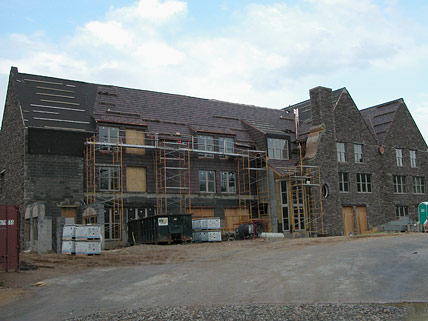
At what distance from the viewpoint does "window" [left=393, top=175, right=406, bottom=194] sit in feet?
148

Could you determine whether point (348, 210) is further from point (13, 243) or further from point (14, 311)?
point (14, 311)

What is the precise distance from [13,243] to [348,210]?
29211 mm

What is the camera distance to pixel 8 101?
3488 centimetres

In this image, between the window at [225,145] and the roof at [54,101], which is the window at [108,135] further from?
the window at [225,145]

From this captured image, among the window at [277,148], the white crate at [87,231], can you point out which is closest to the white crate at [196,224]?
the white crate at [87,231]

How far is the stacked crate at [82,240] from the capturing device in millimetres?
23672

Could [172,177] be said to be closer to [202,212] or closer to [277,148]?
[202,212]

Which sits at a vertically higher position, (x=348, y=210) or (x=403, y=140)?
(x=403, y=140)

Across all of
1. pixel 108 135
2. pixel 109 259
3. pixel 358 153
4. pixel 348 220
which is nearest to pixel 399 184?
pixel 358 153

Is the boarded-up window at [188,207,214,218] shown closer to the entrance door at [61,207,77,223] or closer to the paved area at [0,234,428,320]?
the entrance door at [61,207,77,223]

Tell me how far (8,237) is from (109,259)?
17.2 ft

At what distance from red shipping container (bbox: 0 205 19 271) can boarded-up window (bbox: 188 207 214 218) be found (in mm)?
17413

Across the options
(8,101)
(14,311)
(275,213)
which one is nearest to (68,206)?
(8,101)

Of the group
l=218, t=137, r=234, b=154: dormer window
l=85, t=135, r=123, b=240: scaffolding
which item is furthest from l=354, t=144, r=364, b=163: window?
l=85, t=135, r=123, b=240: scaffolding
